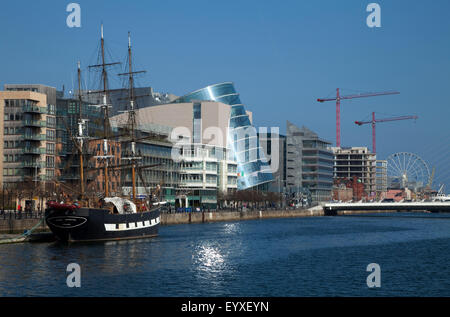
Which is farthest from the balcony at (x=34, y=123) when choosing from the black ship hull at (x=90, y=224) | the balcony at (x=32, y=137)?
the black ship hull at (x=90, y=224)

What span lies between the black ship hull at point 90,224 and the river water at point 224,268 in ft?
6.89

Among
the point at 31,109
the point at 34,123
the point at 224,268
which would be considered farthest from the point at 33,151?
the point at 224,268

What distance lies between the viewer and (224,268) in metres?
53.4

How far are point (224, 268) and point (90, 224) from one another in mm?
23317

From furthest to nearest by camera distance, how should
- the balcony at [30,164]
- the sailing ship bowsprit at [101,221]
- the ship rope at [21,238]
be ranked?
the balcony at [30,164]
the sailing ship bowsprit at [101,221]
the ship rope at [21,238]

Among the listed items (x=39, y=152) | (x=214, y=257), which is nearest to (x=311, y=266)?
(x=214, y=257)

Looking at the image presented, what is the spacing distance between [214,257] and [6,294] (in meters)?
25.3

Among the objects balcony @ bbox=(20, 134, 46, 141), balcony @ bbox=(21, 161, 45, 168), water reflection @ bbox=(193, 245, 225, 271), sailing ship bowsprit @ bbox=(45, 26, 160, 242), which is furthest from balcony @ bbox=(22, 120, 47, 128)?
water reflection @ bbox=(193, 245, 225, 271)

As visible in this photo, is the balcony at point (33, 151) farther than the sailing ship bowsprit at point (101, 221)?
Yes

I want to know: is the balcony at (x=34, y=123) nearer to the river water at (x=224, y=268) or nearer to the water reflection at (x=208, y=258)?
the river water at (x=224, y=268)

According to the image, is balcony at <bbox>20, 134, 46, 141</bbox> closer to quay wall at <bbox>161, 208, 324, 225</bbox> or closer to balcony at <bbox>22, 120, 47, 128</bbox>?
balcony at <bbox>22, 120, 47, 128</bbox>

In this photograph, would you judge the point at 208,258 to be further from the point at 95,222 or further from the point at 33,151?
the point at 33,151

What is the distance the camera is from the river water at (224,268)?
138ft
